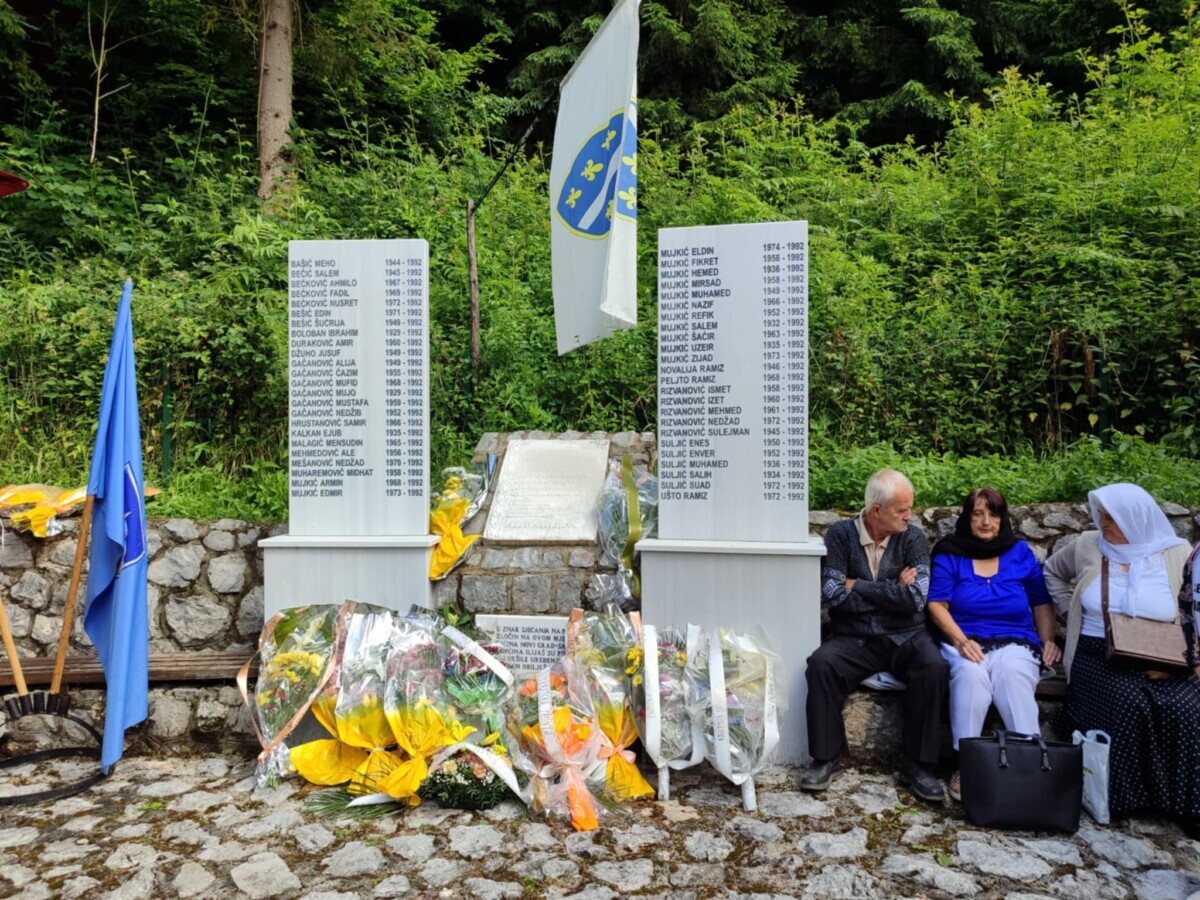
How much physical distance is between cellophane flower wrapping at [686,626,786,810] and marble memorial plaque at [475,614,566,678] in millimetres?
854

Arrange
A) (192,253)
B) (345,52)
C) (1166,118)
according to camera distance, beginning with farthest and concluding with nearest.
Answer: (345,52)
(192,253)
(1166,118)

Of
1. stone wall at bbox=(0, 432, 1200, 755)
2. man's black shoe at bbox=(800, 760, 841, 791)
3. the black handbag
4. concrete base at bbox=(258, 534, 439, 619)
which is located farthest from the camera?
concrete base at bbox=(258, 534, 439, 619)

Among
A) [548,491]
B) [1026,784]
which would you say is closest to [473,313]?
[548,491]

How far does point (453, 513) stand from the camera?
Answer: 485 centimetres

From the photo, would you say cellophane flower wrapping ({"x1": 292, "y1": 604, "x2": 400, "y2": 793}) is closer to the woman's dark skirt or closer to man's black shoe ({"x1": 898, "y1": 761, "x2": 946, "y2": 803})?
man's black shoe ({"x1": 898, "y1": 761, "x2": 946, "y2": 803})

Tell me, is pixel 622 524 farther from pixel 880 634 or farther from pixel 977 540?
pixel 977 540

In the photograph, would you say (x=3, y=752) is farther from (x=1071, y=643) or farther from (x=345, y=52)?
(x=345, y=52)

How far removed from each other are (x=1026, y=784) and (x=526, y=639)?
92.9 inches

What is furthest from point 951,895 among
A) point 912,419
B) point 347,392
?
point 912,419

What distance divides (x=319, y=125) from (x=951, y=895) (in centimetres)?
1145

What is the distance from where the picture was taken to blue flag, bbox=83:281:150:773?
3.94 m

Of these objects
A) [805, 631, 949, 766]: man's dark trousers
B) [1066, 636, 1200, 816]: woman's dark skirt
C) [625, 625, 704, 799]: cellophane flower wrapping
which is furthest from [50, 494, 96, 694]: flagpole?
[1066, 636, 1200, 816]: woman's dark skirt

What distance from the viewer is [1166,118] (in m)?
8.04

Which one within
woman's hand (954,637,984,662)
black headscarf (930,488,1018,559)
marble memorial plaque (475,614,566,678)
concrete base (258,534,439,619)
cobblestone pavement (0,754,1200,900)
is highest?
black headscarf (930,488,1018,559)
